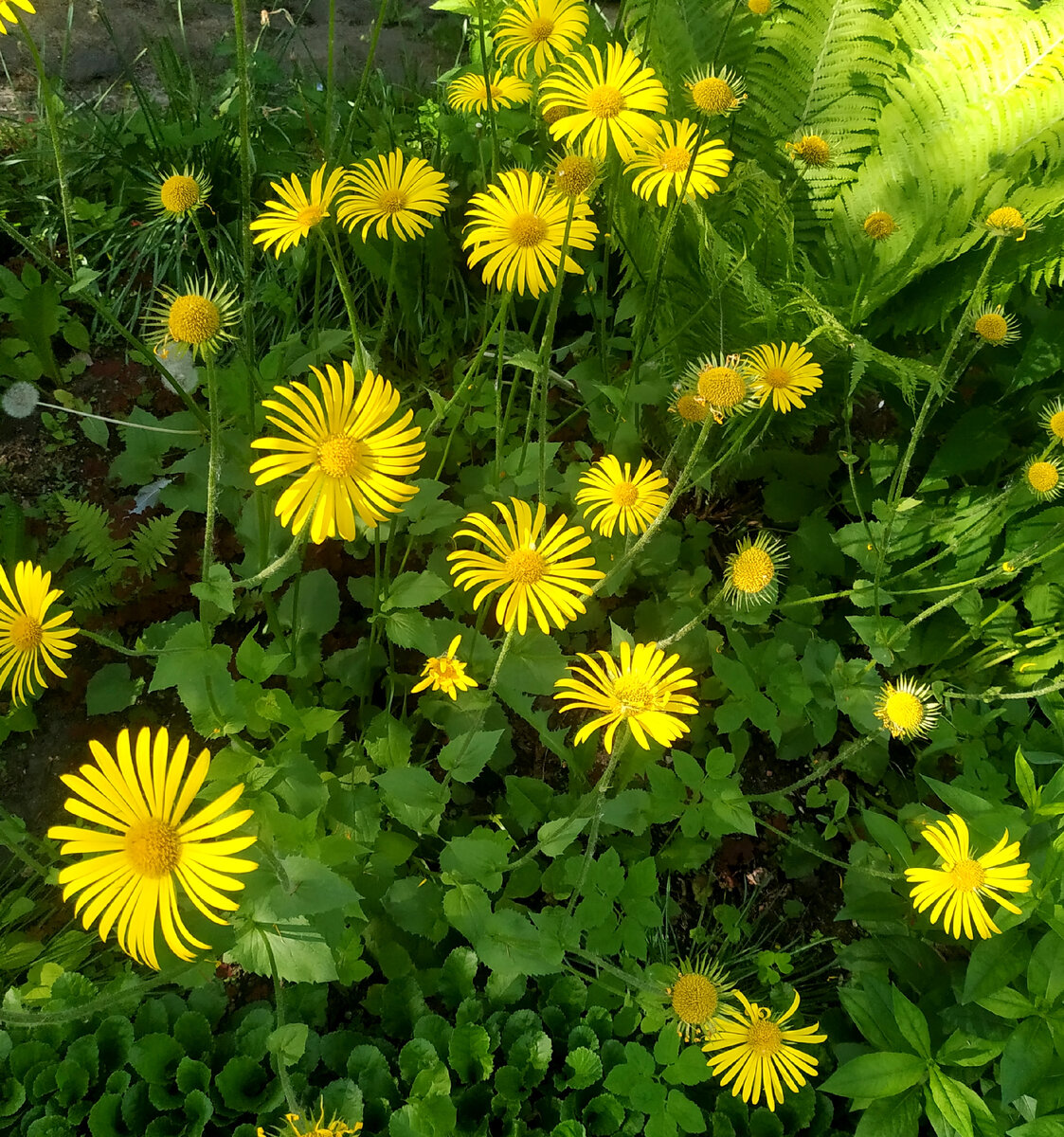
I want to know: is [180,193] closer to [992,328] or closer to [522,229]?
[522,229]

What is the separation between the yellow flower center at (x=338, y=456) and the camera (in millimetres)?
1173

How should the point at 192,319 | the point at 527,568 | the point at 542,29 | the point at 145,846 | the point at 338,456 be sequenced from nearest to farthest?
the point at 145,846, the point at 192,319, the point at 338,456, the point at 527,568, the point at 542,29

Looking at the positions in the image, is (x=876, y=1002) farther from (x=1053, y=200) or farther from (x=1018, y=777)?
(x=1053, y=200)

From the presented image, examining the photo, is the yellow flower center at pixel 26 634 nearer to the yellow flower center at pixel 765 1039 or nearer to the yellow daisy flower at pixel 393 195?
the yellow daisy flower at pixel 393 195

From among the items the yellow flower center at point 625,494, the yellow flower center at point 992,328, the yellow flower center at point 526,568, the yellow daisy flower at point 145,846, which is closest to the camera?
the yellow daisy flower at point 145,846

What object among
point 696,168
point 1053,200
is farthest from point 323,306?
point 1053,200

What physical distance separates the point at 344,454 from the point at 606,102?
35.6 inches

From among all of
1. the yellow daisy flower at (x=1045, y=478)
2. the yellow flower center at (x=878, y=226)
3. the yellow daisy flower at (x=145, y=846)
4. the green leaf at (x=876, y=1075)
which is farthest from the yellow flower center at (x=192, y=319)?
the green leaf at (x=876, y=1075)

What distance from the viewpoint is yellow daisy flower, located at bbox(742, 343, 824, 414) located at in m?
1.62

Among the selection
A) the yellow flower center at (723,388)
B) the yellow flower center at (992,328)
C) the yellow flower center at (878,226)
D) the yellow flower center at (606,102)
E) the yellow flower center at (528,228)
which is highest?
the yellow flower center at (878,226)

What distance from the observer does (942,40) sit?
2227mm

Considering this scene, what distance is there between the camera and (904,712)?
4.37ft

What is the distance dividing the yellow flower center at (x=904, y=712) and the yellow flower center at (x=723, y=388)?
59 centimetres

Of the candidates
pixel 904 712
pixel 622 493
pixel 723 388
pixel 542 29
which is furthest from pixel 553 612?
pixel 542 29
